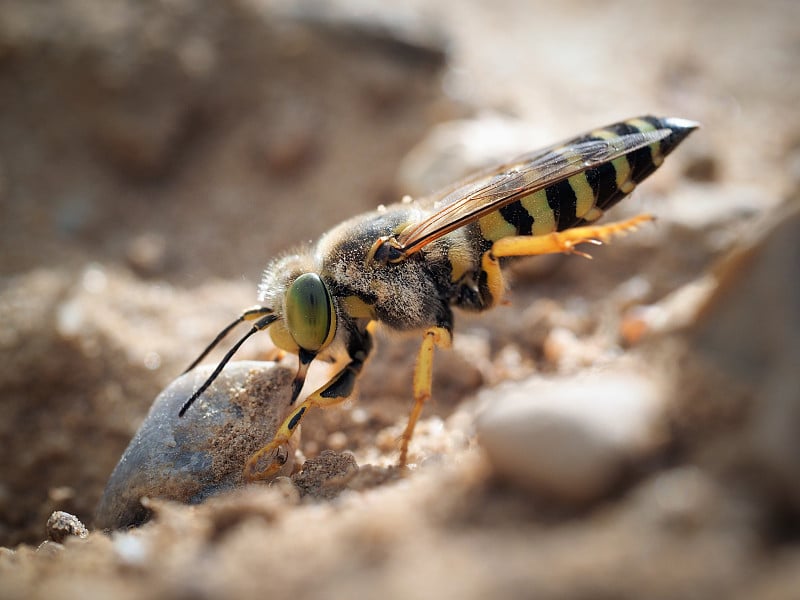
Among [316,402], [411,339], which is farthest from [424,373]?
[411,339]

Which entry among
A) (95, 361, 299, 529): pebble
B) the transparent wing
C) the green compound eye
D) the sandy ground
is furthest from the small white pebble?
the transparent wing

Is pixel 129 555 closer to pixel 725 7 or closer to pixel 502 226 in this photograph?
pixel 502 226

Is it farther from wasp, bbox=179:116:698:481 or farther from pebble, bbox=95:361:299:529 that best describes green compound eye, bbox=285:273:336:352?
pebble, bbox=95:361:299:529

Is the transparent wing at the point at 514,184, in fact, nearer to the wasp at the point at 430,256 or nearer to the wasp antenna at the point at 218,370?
the wasp at the point at 430,256

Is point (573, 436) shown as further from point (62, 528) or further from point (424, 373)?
point (62, 528)

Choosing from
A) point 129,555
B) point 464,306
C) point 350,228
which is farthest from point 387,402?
point 129,555
